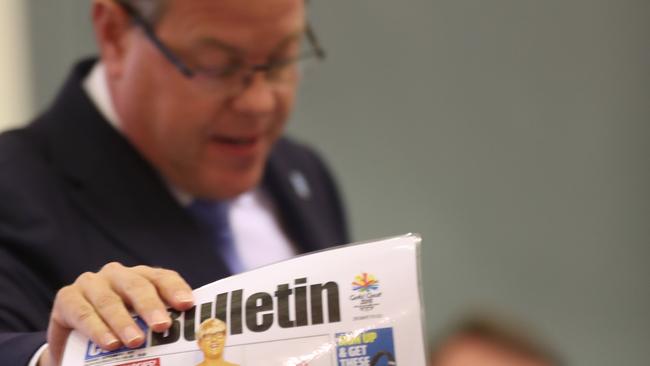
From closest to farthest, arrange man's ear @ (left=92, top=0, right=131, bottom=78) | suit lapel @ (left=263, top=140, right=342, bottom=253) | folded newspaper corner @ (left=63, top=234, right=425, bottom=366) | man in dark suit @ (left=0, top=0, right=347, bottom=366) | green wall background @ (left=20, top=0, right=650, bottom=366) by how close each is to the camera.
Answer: folded newspaper corner @ (left=63, top=234, right=425, bottom=366), man in dark suit @ (left=0, top=0, right=347, bottom=366), man's ear @ (left=92, top=0, right=131, bottom=78), suit lapel @ (left=263, top=140, right=342, bottom=253), green wall background @ (left=20, top=0, right=650, bottom=366)

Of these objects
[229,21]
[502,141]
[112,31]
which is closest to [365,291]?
[229,21]

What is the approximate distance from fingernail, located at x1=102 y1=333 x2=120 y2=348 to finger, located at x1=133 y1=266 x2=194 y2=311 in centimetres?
5

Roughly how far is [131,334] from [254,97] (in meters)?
0.56

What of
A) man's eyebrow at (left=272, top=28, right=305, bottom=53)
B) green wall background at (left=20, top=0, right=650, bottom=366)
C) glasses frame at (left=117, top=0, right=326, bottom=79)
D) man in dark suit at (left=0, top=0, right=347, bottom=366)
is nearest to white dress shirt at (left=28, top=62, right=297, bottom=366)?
man in dark suit at (left=0, top=0, right=347, bottom=366)

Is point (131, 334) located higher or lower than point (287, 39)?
lower

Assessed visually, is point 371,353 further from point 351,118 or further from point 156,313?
point 351,118

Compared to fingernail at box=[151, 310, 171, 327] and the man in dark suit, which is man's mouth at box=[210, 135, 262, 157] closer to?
the man in dark suit

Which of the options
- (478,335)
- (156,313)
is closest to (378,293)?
(156,313)

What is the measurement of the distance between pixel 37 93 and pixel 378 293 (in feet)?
5.61

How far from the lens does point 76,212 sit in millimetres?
1104

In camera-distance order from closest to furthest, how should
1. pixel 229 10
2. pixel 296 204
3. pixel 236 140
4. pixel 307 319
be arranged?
pixel 307 319 < pixel 229 10 < pixel 236 140 < pixel 296 204

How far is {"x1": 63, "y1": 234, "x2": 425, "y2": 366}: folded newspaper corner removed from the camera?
603 millimetres

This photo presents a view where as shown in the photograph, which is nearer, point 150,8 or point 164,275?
point 164,275

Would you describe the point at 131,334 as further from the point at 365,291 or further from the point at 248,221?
the point at 248,221
